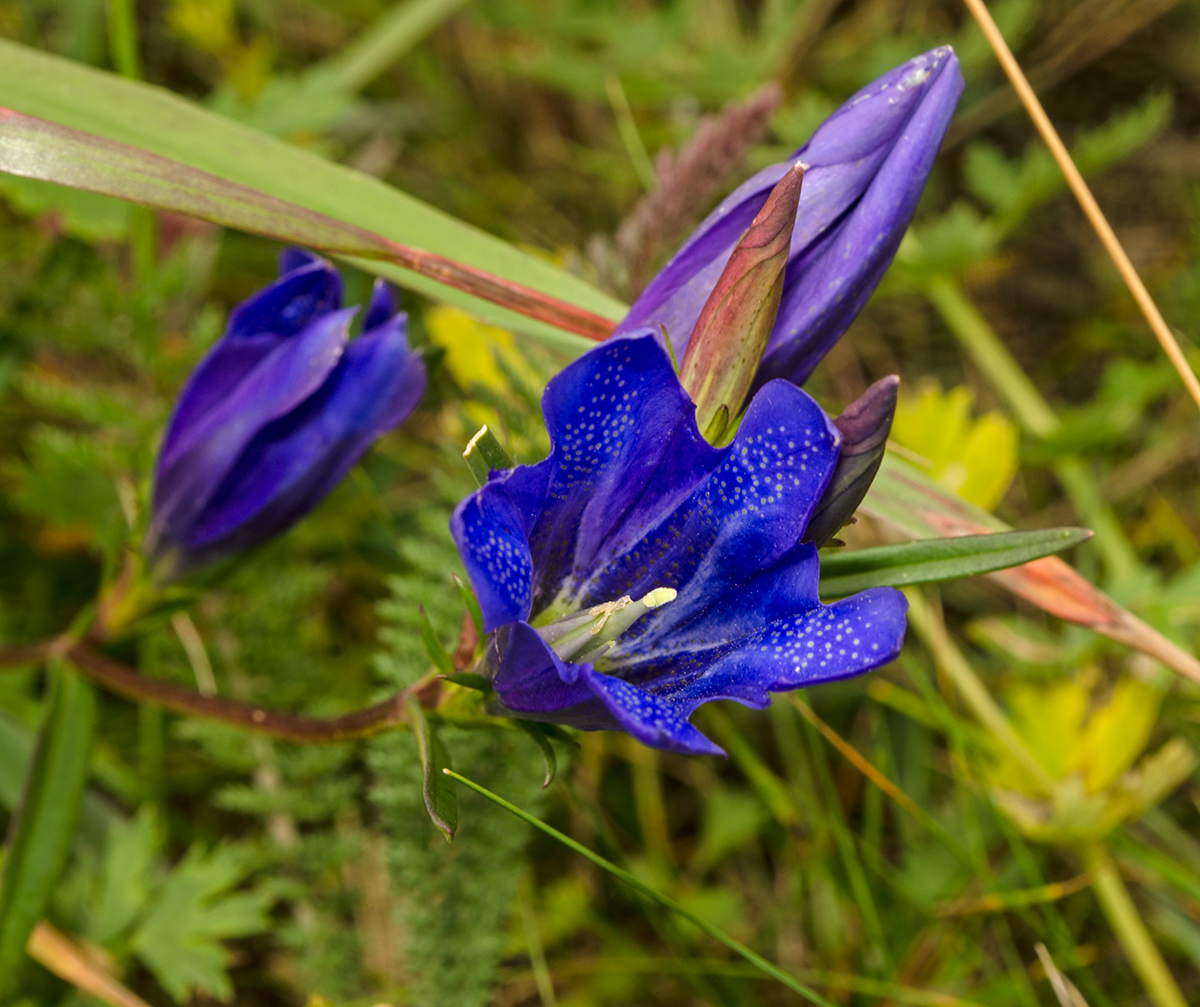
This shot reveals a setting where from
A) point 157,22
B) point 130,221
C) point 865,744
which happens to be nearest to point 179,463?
point 130,221

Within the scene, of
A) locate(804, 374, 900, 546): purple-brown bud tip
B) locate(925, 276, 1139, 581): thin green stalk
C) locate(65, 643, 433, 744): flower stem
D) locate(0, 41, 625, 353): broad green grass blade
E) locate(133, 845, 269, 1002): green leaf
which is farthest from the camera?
locate(925, 276, 1139, 581): thin green stalk

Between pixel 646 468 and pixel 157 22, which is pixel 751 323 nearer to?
pixel 646 468

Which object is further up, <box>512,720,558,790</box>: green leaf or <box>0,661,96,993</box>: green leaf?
<box>512,720,558,790</box>: green leaf

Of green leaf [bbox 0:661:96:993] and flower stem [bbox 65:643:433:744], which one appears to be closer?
flower stem [bbox 65:643:433:744]

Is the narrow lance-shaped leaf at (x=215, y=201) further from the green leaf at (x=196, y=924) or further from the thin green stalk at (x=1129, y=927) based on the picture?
the thin green stalk at (x=1129, y=927)

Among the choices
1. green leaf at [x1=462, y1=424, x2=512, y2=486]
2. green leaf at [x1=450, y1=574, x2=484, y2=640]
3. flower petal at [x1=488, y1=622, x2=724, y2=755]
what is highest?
green leaf at [x1=462, y1=424, x2=512, y2=486]

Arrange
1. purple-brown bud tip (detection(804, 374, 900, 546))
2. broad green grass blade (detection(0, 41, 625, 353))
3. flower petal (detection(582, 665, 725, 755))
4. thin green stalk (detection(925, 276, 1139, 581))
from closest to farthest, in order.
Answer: flower petal (detection(582, 665, 725, 755)) < purple-brown bud tip (detection(804, 374, 900, 546)) < broad green grass blade (detection(0, 41, 625, 353)) < thin green stalk (detection(925, 276, 1139, 581))

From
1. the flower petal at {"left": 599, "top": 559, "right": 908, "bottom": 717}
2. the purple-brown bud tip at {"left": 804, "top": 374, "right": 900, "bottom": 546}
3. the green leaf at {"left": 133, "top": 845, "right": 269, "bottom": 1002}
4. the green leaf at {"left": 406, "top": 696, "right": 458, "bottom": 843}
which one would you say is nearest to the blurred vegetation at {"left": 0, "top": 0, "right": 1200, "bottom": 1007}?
the green leaf at {"left": 133, "top": 845, "right": 269, "bottom": 1002}

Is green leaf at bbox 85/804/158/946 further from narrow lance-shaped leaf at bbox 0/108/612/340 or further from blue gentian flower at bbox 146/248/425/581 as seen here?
narrow lance-shaped leaf at bbox 0/108/612/340
